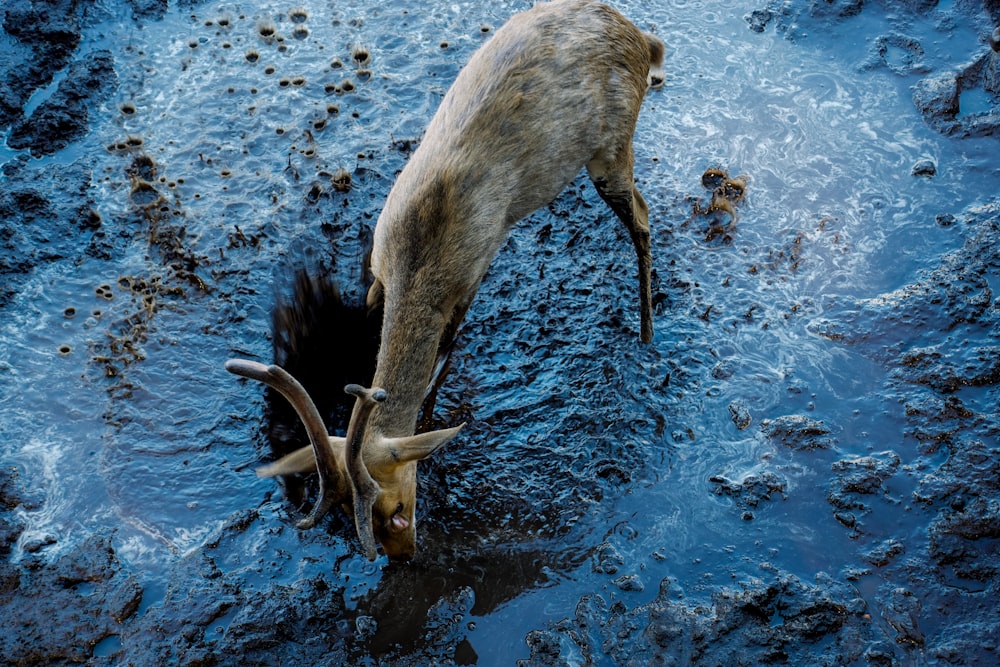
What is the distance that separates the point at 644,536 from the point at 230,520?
2.28m

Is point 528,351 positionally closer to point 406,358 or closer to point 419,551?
point 406,358

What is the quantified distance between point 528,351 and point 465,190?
1408 mm

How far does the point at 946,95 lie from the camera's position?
724cm

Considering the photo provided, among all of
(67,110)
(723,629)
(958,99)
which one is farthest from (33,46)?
(958,99)

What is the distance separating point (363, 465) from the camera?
152 inches

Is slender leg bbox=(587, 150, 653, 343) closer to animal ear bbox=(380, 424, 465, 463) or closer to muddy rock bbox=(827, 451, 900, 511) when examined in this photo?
muddy rock bbox=(827, 451, 900, 511)

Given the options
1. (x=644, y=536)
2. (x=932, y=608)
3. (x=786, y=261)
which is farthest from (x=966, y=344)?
(x=644, y=536)

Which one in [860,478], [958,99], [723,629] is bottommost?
[723,629]

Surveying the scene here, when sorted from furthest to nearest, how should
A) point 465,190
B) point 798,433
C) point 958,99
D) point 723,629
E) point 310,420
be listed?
point 958,99, point 798,433, point 465,190, point 723,629, point 310,420

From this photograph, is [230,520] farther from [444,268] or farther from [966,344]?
[966,344]

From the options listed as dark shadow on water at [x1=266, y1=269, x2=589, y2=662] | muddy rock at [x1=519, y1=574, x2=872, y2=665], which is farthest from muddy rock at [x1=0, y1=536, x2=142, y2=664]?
muddy rock at [x1=519, y1=574, x2=872, y2=665]

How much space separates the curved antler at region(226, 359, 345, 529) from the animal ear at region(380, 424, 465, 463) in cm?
29

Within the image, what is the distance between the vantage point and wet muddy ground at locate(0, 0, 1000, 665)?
14.8ft

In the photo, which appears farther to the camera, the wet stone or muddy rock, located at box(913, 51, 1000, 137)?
muddy rock, located at box(913, 51, 1000, 137)
